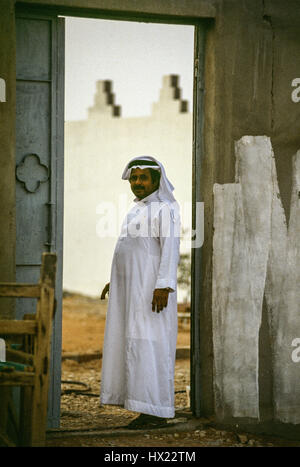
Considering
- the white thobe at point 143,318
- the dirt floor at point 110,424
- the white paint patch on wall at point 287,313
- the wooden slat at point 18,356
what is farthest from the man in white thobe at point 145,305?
the wooden slat at point 18,356

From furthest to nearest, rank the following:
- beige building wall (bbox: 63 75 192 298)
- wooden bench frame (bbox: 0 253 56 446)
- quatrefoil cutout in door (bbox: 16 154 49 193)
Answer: beige building wall (bbox: 63 75 192 298) < quatrefoil cutout in door (bbox: 16 154 49 193) < wooden bench frame (bbox: 0 253 56 446)

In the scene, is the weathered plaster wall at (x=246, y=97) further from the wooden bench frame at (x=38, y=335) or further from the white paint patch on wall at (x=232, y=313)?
the wooden bench frame at (x=38, y=335)

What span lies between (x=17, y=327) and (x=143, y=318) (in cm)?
163

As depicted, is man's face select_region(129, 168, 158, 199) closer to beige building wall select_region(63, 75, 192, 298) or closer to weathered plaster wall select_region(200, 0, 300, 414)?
weathered plaster wall select_region(200, 0, 300, 414)

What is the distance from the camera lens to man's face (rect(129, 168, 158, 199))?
224 inches

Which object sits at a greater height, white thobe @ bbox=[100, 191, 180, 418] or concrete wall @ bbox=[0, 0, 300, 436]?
concrete wall @ bbox=[0, 0, 300, 436]

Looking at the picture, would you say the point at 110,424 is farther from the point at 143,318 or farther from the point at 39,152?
the point at 39,152

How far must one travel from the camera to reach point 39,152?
5.50 metres

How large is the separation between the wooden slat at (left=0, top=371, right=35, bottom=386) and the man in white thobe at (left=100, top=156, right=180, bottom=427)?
1.56 m

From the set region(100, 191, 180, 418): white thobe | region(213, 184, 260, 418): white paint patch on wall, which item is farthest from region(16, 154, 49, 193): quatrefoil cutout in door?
region(213, 184, 260, 418): white paint patch on wall

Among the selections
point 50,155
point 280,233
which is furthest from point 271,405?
point 50,155

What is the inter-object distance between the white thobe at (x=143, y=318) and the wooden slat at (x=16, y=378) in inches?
61.6

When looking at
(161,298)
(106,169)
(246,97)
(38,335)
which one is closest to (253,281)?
(161,298)

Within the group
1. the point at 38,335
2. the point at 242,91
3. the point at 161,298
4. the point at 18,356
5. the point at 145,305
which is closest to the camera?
the point at 38,335
